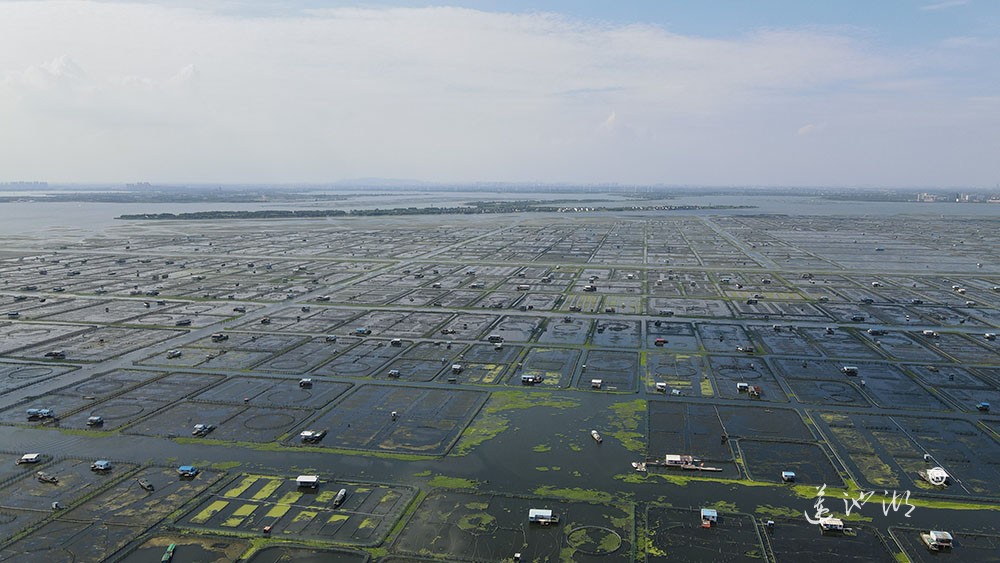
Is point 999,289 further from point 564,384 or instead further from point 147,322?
point 147,322

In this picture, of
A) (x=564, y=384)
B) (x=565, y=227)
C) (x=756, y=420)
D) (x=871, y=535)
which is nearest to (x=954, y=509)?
(x=871, y=535)

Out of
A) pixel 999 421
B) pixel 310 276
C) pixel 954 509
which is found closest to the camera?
pixel 954 509

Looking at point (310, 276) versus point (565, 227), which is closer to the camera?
point (310, 276)

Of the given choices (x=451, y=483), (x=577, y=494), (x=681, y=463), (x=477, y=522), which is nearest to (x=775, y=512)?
(x=681, y=463)

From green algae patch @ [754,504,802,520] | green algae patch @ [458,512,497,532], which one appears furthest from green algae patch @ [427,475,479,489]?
green algae patch @ [754,504,802,520]

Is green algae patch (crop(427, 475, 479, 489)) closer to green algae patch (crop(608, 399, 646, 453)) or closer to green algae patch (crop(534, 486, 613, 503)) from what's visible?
green algae patch (crop(534, 486, 613, 503))

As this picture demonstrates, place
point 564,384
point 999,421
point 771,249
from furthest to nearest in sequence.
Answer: point 771,249 → point 564,384 → point 999,421

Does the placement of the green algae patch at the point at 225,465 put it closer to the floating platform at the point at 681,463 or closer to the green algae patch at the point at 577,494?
the green algae patch at the point at 577,494

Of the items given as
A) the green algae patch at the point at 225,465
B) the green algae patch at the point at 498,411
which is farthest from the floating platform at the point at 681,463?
the green algae patch at the point at 225,465
